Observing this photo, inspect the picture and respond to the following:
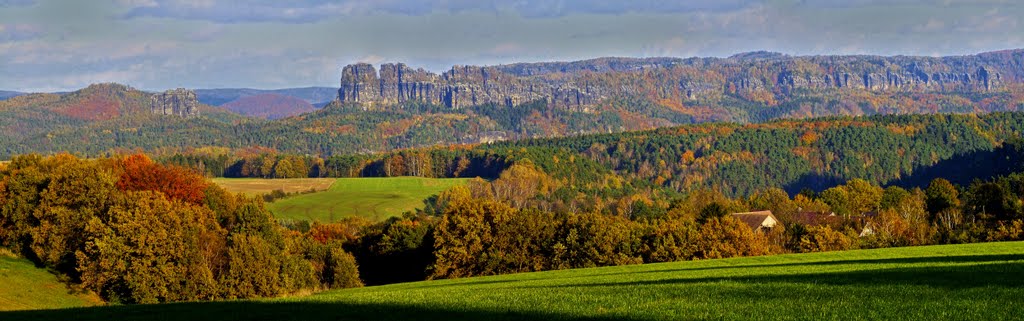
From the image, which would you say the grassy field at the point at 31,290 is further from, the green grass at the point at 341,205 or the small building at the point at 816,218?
the green grass at the point at 341,205

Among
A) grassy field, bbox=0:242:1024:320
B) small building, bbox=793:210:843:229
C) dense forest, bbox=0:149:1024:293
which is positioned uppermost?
grassy field, bbox=0:242:1024:320

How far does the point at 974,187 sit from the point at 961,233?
36.8 meters

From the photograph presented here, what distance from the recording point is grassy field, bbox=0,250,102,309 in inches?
2072

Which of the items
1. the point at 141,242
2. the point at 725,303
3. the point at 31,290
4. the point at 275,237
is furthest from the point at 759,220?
the point at 725,303

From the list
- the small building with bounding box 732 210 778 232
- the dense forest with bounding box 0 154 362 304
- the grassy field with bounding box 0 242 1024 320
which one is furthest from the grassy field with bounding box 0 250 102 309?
the small building with bounding box 732 210 778 232

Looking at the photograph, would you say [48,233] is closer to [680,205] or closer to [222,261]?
[222,261]

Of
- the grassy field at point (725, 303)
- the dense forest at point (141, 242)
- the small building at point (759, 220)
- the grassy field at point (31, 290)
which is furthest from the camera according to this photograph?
the small building at point (759, 220)

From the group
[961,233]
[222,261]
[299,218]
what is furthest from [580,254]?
[299,218]

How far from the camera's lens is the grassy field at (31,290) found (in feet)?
173

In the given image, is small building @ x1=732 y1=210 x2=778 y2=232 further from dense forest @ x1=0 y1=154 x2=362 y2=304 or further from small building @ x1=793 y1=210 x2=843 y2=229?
dense forest @ x1=0 y1=154 x2=362 y2=304

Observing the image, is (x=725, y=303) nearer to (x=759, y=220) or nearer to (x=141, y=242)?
(x=141, y=242)

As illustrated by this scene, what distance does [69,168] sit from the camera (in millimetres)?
75062

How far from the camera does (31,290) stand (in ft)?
191

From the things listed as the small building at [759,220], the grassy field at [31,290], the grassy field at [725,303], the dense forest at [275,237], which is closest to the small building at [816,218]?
the dense forest at [275,237]
